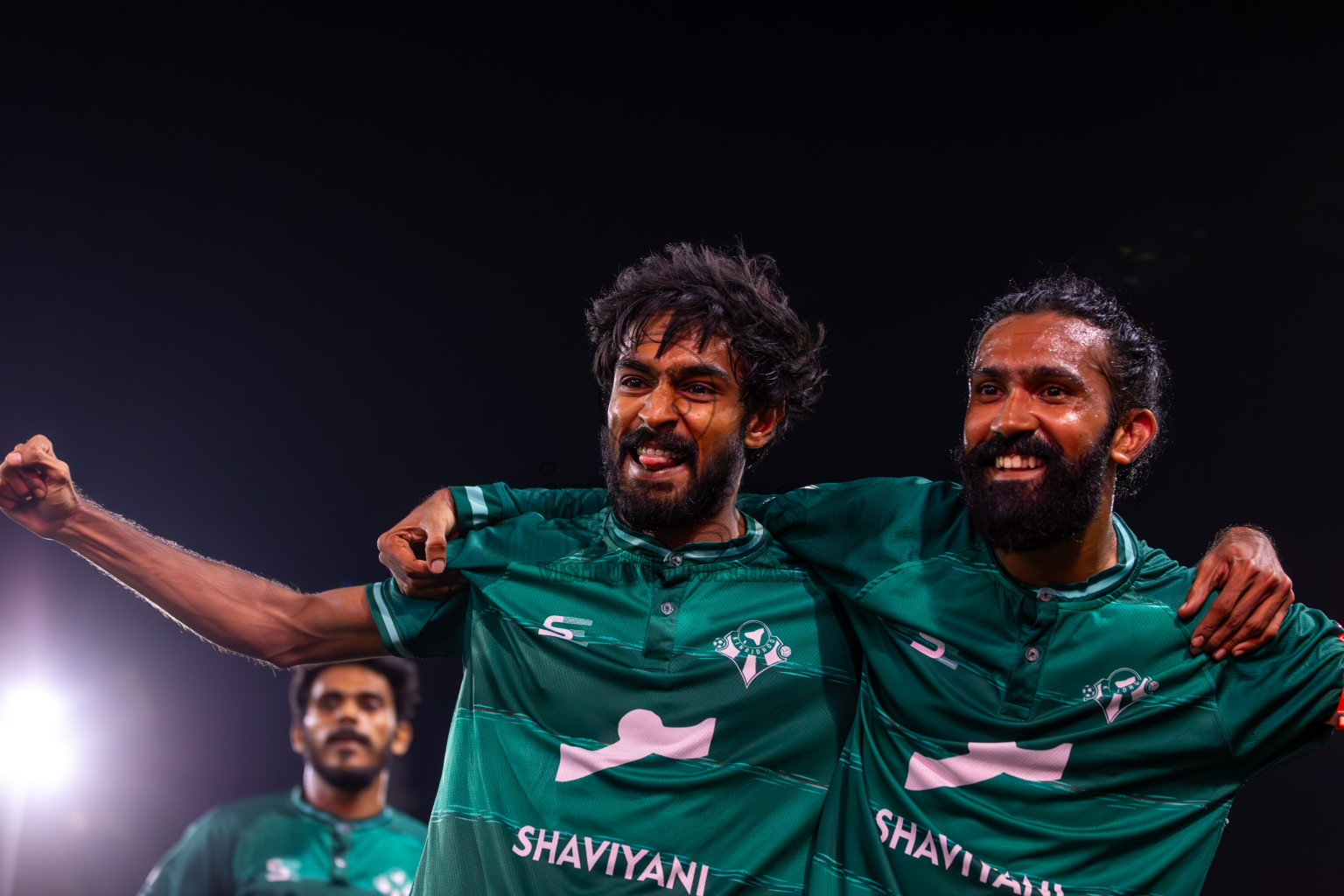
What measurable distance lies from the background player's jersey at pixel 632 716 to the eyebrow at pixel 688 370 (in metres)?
0.29

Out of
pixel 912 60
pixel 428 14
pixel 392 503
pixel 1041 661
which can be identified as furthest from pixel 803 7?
pixel 1041 661

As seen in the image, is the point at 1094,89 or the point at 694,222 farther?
the point at 694,222

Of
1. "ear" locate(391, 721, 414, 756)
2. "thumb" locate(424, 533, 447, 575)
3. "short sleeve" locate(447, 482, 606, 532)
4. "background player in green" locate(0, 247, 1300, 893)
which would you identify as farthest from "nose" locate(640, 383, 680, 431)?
"ear" locate(391, 721, 414, 756)

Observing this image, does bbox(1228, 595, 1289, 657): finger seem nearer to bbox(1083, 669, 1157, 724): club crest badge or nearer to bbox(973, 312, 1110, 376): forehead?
bbox(1083, 669, 1157, 724): club crest badge

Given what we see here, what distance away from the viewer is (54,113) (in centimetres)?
380

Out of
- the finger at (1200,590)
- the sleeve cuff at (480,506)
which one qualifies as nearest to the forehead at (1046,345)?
the finger at (1200,590)

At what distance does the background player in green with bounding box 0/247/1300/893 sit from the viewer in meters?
1.62

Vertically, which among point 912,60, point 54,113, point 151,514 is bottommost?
point 151,514

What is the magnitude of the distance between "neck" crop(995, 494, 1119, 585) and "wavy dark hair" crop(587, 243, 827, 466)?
56 cm

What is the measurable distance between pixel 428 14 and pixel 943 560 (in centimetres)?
313

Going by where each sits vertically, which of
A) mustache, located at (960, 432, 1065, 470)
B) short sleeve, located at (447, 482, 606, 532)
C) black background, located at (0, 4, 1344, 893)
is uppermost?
black background, located at (0, 4, 1344, 893)

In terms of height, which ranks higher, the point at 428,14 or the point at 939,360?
the point at 428,14

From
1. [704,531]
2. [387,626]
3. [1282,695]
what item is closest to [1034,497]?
[1282,695]

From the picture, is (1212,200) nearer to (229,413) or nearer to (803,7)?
(803,7)
